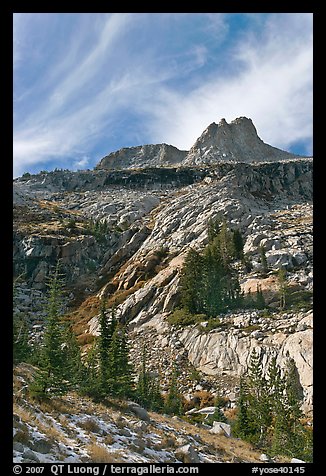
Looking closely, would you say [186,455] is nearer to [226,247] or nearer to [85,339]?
[85,339]

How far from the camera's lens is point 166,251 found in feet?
233

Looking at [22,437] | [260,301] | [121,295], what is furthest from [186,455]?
[121,295]

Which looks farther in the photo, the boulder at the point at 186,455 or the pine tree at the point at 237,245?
the pine tree at the point at 237,245

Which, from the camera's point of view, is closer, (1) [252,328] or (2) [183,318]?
(1) [252,328]

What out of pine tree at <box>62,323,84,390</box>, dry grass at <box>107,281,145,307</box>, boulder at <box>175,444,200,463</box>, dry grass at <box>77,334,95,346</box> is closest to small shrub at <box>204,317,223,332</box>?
dry grass at <box>77,334,95,346</box>

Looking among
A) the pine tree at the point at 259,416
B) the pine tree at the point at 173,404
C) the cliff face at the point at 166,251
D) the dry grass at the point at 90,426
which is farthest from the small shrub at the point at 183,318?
the dry grass at the point at 90,426

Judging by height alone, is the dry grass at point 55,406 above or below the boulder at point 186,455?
above

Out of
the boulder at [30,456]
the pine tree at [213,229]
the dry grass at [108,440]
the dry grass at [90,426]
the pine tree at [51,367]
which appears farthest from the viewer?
the pine tree at [213,229]

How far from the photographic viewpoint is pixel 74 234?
88688 mm

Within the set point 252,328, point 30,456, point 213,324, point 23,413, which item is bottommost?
point 213,324

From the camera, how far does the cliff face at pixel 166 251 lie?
37781 millimetres

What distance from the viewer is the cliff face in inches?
1487

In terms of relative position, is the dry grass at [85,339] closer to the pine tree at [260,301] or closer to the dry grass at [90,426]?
the pine tree at [260,301]
